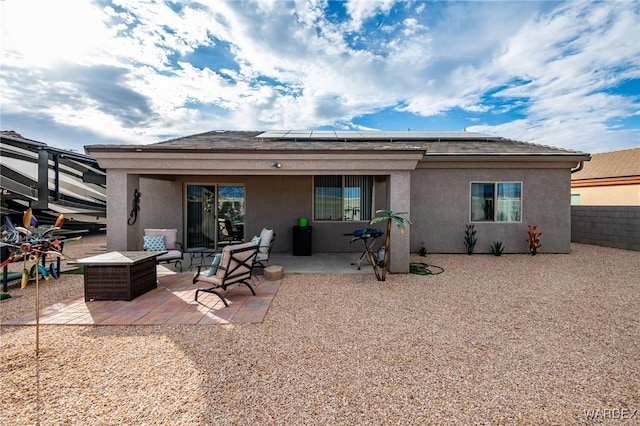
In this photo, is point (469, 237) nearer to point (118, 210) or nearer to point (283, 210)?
point (283, 210)

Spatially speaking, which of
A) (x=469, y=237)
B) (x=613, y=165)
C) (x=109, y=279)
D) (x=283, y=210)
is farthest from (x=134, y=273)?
(x=613, y=165)

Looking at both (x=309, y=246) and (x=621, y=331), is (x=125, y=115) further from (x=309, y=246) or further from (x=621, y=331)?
(x=621, y=331)

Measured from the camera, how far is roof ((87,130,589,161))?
7.58 m

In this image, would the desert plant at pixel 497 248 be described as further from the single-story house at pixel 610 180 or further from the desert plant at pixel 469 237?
the single-story house at pixel 610 180

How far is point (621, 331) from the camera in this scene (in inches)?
155

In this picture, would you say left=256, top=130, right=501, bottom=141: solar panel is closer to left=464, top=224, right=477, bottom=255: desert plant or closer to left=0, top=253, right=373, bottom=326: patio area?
left=464, top=224, right=477, bottom=255: desert plant

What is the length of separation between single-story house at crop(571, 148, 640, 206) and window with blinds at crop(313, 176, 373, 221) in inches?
614

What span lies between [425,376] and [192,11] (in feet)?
33.2

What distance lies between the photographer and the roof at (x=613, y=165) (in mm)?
17578

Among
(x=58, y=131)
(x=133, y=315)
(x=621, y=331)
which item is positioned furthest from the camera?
(x=58, y=131)

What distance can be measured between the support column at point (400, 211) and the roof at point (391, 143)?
0.77m

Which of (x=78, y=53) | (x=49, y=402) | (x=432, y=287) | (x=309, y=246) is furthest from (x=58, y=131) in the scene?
(x=432, y=287)

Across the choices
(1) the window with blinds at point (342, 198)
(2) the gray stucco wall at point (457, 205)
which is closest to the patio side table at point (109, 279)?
(2) the gray stucco wall at point (457, 205)

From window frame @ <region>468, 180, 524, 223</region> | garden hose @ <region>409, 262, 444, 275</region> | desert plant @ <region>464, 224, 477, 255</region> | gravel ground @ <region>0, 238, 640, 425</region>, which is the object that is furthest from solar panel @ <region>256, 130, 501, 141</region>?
gravel ground @ <region>0, 238, 640, 425</region>
